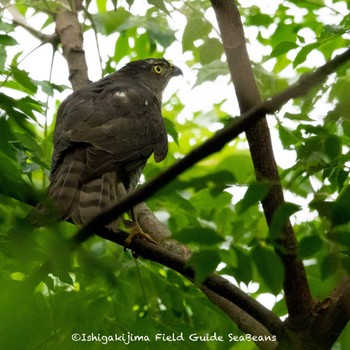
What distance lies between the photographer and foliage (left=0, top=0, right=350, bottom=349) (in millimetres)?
2422

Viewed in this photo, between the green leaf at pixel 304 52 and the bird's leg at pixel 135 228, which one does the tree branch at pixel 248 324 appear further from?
the green leaf at pixel 304 52

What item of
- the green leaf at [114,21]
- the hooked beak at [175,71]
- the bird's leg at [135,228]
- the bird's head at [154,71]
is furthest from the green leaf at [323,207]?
the hooked beak at [175,71]

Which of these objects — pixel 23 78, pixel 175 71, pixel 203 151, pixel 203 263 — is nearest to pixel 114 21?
pixel 23 78

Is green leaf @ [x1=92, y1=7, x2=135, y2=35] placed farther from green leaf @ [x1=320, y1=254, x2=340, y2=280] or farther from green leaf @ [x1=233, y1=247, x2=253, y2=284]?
→ green leaf @ [x1=320, y1=254, x2=340, y2=280]

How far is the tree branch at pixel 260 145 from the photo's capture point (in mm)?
3457

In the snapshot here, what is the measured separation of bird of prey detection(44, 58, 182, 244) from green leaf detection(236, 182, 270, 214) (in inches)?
58.5

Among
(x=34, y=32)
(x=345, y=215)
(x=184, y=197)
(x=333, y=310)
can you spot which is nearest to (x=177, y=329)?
(x=184, y=197)

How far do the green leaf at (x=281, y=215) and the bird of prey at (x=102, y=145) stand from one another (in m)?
1.52

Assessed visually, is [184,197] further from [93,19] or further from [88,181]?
[93,19]

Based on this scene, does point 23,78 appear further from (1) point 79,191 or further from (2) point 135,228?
(2) point 135,228

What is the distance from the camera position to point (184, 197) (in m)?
4.43

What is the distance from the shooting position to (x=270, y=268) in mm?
2844

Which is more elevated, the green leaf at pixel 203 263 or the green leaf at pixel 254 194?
the green leaf at pixel 254 194

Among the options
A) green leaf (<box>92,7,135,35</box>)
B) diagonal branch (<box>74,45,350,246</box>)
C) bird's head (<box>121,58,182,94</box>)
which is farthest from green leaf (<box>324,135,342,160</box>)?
bird's head (<box>121,58,182,94</box>)
